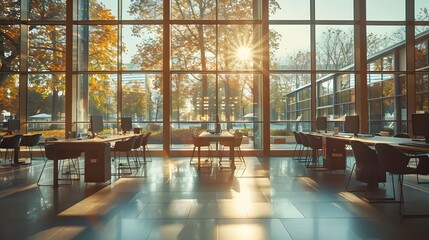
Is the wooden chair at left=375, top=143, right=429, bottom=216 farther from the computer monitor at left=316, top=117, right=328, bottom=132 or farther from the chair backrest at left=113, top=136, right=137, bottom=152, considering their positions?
the chair backrest at left=113, top=136, right=137, bottom=152

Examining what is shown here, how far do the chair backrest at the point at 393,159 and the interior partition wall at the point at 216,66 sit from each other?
5.55 m

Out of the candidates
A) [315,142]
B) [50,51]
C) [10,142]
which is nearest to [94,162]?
[10,142]

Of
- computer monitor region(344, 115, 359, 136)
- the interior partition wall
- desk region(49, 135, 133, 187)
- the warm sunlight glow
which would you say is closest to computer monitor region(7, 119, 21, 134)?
the interior partition wall

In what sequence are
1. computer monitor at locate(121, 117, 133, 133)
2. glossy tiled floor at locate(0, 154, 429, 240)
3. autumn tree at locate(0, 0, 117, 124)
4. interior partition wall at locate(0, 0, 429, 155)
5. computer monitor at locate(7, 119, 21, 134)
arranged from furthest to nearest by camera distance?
autumn tree at locate(0, 0, 117, 124)
interior partition wall at locate(0, 0, 429, 155)
computer monitor at locate(121, 117, 133, 133)
computer monitor at locate(7, 119, 21, 134)
glossy tiled floor at locate(0, 154, 429, 240)

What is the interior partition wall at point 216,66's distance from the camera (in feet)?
31.1

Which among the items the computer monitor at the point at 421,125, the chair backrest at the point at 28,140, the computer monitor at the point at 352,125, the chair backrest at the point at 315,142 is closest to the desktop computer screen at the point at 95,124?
the chair backrest at the point at 28,140

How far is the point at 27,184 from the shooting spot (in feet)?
17.5

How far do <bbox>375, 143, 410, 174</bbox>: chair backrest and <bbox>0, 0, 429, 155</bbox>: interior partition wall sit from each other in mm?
5550

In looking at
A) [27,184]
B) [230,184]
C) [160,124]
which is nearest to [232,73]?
[160,124]

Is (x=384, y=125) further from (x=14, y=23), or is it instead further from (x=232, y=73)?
(x=14, y=23)

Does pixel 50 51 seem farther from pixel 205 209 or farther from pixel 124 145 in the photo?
pixel 205 209

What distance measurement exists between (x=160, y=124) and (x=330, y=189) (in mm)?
5962

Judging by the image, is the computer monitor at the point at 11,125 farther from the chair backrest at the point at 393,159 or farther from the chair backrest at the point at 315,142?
the chair backrest at the point at 393,159

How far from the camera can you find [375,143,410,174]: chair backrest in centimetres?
372
